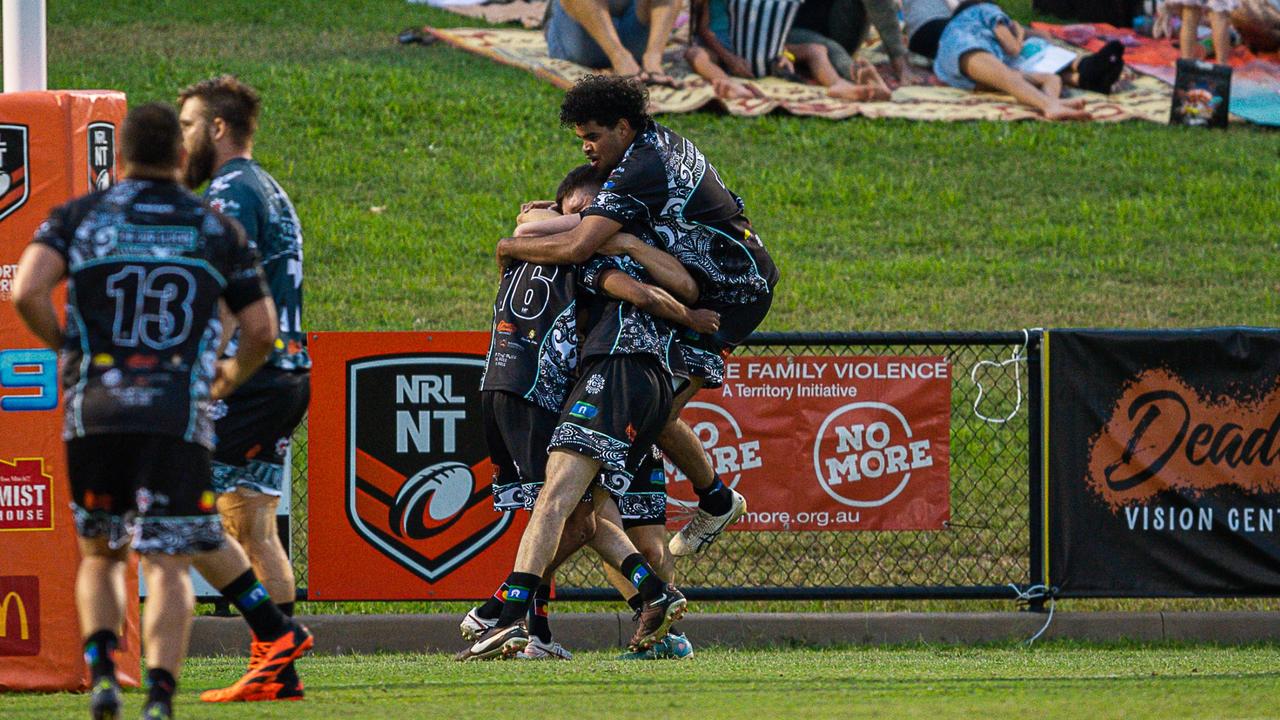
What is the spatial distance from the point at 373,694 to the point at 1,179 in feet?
6.95

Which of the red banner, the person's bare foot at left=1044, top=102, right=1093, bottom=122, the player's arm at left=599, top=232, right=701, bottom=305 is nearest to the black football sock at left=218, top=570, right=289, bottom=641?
the player's arm at left=599, top=232, right=701, bottom=305

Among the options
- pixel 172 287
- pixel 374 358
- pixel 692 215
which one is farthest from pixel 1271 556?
pixel 172 287

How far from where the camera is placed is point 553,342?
6.39 m

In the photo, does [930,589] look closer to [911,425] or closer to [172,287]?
[911,425]

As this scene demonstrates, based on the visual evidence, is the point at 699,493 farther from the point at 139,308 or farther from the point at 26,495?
the point at 139,308

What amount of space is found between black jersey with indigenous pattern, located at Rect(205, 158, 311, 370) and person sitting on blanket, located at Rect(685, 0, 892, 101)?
10.7m

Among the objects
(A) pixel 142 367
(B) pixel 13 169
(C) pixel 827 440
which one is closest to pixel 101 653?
(A) pixel 142 367

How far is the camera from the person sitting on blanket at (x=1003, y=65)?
16266 mm

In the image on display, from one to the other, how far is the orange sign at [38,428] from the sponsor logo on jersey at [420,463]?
2.18 metres

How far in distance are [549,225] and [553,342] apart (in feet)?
1.47

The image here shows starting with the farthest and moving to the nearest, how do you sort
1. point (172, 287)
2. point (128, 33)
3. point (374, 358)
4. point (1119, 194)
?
1. point (128, 33)
2. point (1119, 194)
3. point (374, 358)
4. point (172, 287)

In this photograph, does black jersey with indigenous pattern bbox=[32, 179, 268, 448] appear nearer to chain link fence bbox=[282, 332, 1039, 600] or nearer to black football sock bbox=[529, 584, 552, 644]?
black football sock bbox=[529, 584, 552, 644]

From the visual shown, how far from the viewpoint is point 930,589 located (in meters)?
8.22

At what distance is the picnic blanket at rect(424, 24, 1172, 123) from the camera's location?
50.9 ft
